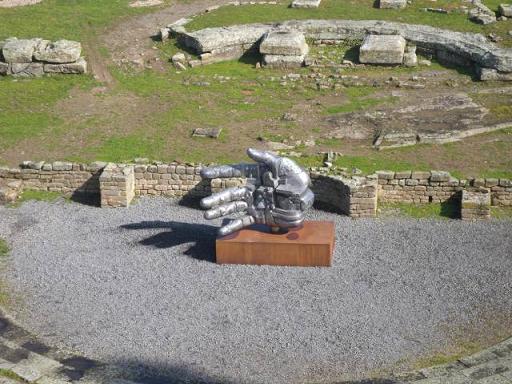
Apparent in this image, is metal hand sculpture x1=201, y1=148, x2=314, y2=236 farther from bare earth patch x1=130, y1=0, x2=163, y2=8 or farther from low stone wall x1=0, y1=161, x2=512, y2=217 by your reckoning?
bare earth patch x1=130, y1=0, x2=163, y2=8

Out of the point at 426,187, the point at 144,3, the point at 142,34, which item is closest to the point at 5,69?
the point at 142,34

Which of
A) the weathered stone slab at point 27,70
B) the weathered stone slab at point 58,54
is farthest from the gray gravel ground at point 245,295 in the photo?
the weathered stone slab at point 58,54

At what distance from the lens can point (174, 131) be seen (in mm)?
26328

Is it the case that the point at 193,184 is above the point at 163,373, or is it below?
above

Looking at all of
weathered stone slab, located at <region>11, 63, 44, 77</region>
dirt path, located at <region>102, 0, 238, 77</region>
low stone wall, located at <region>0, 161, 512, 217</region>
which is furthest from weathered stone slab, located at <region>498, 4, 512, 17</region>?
weathered stone slab, located at <region>11, 63, 44, 77</region>

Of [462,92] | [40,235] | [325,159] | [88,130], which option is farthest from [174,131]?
[462,92]

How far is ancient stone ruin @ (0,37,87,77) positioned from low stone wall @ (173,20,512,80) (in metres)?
3.91

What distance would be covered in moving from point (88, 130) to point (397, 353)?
12.5m

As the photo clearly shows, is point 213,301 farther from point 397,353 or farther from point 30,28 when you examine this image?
point 30,28

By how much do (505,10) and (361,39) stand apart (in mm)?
5454

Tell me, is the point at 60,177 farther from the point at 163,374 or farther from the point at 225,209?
the point at 163,374

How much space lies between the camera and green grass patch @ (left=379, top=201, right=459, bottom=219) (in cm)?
2203

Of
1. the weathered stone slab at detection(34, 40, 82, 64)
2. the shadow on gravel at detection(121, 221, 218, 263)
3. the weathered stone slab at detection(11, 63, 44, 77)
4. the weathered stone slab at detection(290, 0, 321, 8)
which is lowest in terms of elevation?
the shadow on gravel at detection(121, 221, 218, 263)

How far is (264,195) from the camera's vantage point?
19547mm
